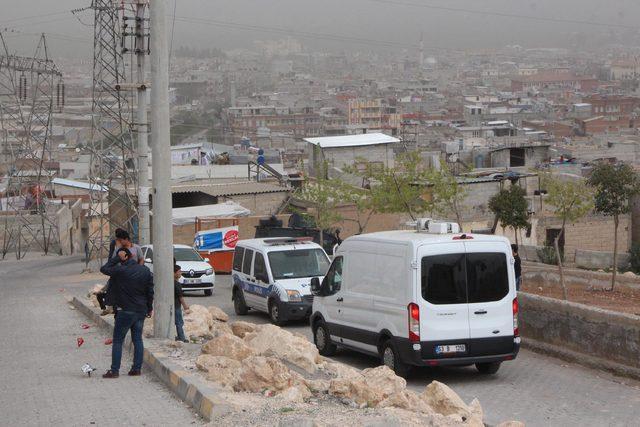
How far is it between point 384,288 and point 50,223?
43382mm

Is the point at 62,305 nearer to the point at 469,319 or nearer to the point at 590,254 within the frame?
the point at 469,319

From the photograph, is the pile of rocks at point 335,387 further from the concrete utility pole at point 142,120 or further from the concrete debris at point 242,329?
the concrete utility pole at point 142,120

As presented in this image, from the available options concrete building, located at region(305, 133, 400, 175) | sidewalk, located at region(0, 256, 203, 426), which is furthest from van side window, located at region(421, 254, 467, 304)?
concrete building, located at region(305, 133, 400, 175)

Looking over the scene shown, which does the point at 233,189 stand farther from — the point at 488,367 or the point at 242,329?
the point at 488,367

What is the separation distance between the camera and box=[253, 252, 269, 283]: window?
65.9 feet

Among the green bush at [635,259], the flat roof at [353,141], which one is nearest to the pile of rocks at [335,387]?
the green bush at [635,259]

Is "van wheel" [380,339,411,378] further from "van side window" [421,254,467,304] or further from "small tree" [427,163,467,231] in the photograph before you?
"small tree" [427,163,467,231]

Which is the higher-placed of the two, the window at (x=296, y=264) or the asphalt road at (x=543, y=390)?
the window at (x=296, y=264)

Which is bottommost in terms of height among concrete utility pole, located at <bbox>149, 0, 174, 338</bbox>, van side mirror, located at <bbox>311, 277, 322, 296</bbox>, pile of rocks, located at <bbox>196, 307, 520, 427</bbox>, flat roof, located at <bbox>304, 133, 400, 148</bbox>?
van side mirror, located at <bbox>311, 277, 322, 296</bbox>

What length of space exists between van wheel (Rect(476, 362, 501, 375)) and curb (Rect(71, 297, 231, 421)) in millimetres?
4207

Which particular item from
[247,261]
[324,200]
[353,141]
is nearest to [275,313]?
[247,261]

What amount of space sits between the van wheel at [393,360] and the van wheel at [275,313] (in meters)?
6.21

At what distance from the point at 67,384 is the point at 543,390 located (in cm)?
537

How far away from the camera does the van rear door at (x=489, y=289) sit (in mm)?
12672
